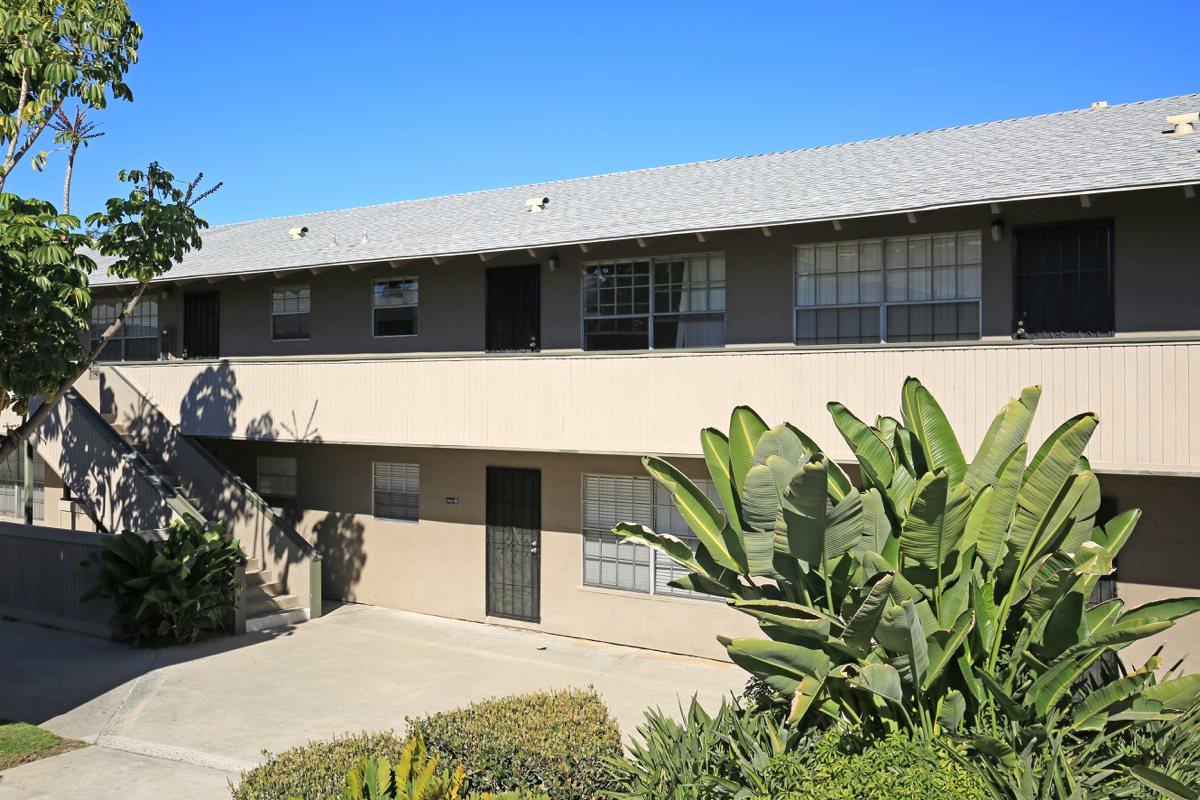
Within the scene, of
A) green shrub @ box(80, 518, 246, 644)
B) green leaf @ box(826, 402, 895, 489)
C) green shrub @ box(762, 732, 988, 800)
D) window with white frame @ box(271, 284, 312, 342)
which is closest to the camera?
green shrub @ box(762, 732, 988, 800)

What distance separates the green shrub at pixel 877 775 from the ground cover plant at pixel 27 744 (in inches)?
294

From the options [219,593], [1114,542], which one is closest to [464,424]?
[219,593]

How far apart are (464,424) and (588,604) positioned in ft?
10.9

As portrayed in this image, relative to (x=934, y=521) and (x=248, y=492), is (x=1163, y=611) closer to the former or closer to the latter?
(x=934, y=521)

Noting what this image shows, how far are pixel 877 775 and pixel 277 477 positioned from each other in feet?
48.7

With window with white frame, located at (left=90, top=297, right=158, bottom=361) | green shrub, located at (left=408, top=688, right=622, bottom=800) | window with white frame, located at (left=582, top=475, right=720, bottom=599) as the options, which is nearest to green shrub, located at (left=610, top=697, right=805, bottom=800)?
green shrub, located at (left=408, top=688, right=622, bottom=800)

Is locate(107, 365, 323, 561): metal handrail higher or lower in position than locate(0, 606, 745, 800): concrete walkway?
higher

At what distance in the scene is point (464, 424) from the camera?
14.4 m

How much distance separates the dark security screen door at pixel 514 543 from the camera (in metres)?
15.3

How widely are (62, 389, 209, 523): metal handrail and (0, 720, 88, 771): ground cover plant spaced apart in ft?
16.1

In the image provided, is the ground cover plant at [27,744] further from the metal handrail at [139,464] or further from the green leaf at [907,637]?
the green leaf at [907,637]

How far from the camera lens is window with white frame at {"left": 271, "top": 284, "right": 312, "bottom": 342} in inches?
702

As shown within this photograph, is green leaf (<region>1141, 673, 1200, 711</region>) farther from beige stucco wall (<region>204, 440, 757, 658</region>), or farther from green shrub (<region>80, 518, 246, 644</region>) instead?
green shrub (<region>80, 518, 246, 644</region>)

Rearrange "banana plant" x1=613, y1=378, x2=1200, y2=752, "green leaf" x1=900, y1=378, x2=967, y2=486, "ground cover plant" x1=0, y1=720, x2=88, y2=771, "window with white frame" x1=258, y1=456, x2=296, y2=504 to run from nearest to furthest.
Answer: "banana plant" x1=613, y1=378, x2=1200, y2=752
"green leaf" x1=900, y1=378, x2=967, y2=486
"ground cover plant" x1=0, y1=720, x2=88, y2=771
"window with white frame" x1=258, y1=456, x2=296, y2=504
